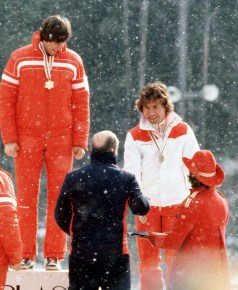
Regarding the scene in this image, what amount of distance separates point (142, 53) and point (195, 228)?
466 inches

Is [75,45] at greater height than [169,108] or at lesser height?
greater

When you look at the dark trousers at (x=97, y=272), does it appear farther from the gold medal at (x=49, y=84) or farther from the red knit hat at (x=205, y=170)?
the gold medal at (x=49, y=84)

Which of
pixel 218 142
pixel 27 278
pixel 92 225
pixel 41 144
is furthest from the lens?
pixel 218 142

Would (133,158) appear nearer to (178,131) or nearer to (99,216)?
(178,131)

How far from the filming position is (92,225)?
6.22 metres

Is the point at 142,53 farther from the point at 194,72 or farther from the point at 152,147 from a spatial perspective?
the point at 152,147

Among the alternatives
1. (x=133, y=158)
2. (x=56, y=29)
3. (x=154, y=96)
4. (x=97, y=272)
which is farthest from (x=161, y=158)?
(x=97, y=272)

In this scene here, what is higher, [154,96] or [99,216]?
[154,96]

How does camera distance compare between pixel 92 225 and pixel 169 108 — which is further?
pixel 169 108

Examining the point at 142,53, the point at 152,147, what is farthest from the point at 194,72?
the point at 152,147

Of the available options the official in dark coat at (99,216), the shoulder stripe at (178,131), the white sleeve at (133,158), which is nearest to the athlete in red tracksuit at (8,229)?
the official in dark coat at (99,216)

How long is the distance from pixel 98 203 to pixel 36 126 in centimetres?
133

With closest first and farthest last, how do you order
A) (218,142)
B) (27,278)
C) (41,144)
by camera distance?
(27,278), (41,144), (218,142)

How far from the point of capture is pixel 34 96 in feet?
24.3
